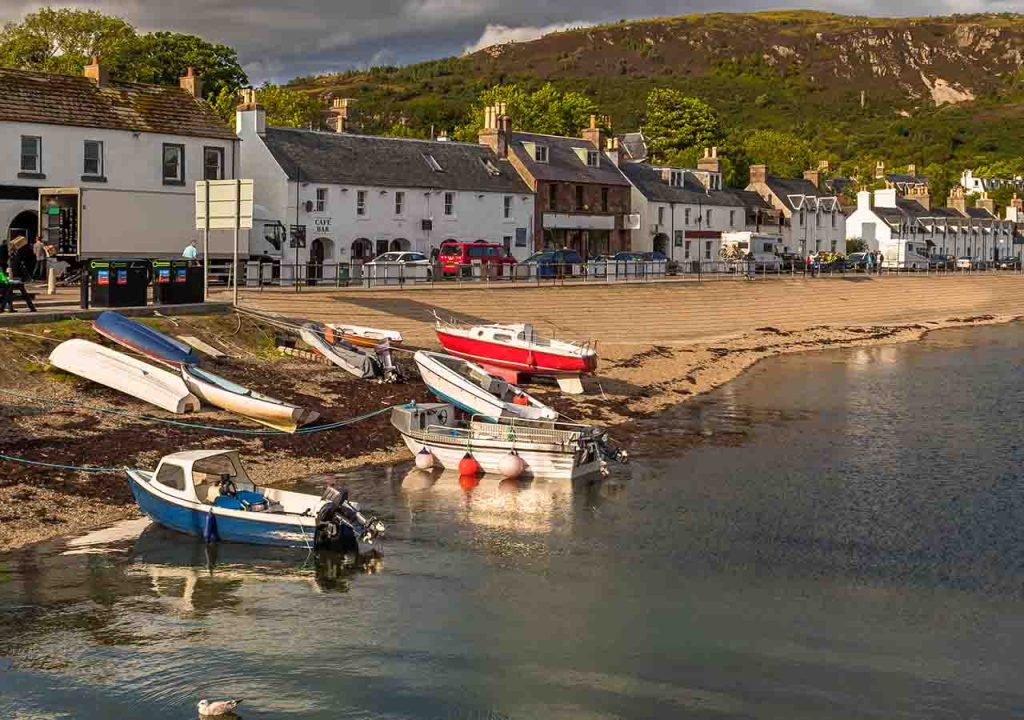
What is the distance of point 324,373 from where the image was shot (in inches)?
1639

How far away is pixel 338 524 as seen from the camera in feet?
83.3

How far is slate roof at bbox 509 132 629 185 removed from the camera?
89875 millimetres

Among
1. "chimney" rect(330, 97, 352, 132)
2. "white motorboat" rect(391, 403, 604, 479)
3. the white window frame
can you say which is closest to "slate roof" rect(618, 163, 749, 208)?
"chimney" rect(330, 97, 352, 132)

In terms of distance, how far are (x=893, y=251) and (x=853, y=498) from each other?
98253 mm

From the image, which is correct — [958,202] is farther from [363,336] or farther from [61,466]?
[61,466]

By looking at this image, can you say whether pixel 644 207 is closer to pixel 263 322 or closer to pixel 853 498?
pixel 263 322

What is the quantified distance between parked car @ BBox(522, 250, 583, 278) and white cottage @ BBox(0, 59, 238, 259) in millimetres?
17659

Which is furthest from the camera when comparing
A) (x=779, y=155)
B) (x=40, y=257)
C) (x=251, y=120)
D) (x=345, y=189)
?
(x=779, y=155)

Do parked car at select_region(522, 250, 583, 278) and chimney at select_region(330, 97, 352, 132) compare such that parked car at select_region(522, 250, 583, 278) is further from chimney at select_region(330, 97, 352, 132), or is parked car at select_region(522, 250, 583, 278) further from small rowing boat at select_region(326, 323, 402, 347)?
small rowing boat at select_region(326, 323, 402, 347)

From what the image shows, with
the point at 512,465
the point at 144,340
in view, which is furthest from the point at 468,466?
the point at 144,340

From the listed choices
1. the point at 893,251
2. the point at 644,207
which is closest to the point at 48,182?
the point at 644,207

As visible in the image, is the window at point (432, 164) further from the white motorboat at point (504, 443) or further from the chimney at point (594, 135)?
the white motorboat at point (504, 443)

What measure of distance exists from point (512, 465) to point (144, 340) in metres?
11.6

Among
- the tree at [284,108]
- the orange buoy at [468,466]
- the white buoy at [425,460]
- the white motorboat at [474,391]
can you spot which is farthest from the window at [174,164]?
the tree at [284,108]
